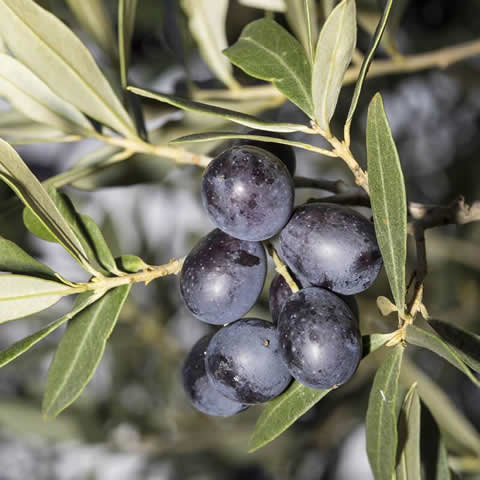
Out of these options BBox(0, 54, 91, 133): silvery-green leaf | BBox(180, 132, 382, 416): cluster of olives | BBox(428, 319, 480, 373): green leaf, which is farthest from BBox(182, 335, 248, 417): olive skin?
BBox(0, 54, 91, 133): silvery-green leaf

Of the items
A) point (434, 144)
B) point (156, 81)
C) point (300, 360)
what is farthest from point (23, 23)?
point (434, 144)

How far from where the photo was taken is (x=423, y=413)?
1046mm

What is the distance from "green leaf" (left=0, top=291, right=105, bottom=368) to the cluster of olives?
0.13m

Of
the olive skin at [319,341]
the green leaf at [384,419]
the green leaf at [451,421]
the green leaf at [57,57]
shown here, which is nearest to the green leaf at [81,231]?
the green leaf at [57,57]

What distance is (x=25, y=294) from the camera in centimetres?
85

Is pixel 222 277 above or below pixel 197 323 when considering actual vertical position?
above

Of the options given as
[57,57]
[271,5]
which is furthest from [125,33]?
[271,5]

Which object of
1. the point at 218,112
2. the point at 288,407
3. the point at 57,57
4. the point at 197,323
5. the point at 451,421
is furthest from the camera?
the point at 197,323

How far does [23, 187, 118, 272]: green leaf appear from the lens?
90 cm

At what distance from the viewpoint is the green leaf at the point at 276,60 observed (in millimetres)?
808

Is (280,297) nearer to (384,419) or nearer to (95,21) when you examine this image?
(384,419)

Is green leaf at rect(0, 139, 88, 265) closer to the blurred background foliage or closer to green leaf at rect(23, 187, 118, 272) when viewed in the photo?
green leaf at rect(23, 187, 118, 272)

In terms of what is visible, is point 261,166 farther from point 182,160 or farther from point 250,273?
point 182,160

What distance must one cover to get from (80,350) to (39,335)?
0.42 ft
